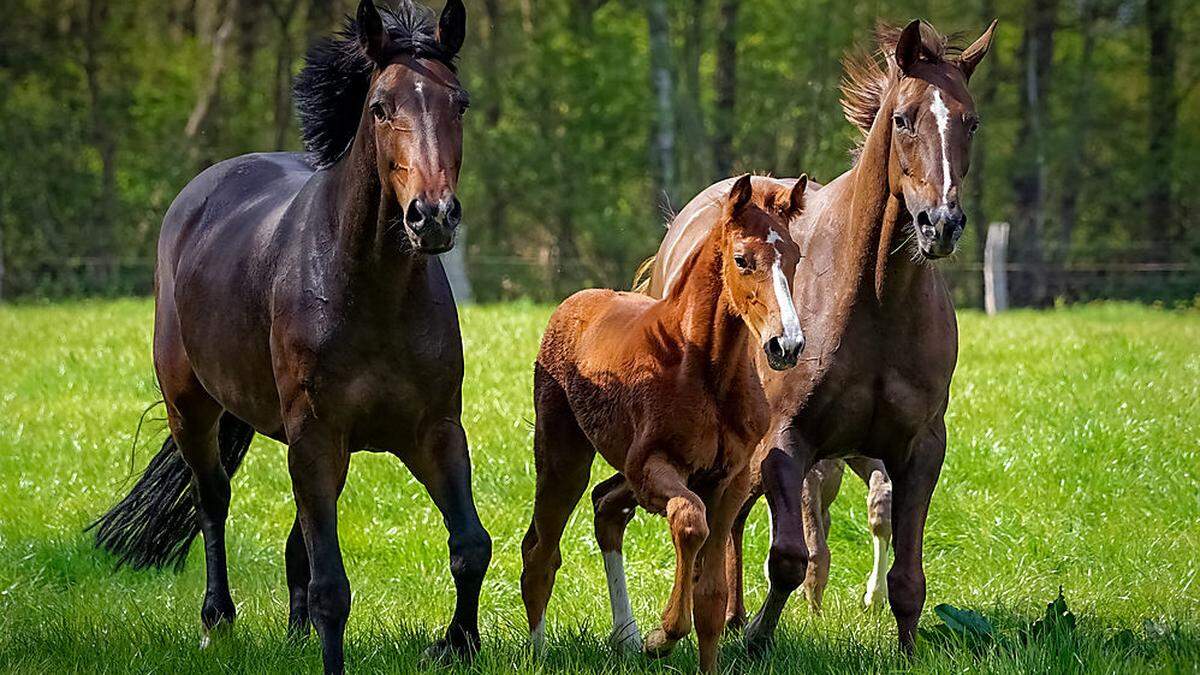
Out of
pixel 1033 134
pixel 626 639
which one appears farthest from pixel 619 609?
pixel 1033 134

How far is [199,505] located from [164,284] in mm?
989

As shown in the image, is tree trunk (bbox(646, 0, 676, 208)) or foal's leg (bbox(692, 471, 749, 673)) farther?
tree trunk (bbox(646, 0, 676, 208))

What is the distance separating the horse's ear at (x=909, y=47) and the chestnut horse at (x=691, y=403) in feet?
2.11

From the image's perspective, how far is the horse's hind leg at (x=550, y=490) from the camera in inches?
213

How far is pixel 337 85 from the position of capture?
202 inches

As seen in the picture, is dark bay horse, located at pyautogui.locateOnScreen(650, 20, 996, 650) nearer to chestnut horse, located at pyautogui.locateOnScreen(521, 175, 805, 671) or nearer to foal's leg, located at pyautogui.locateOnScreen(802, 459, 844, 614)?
chestnut horse, located at pyautogui.locateOnScreen(521, 175, 805, 671)

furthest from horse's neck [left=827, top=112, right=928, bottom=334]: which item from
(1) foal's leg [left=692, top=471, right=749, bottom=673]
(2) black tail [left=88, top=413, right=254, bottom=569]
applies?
(2) black tail [left=88, top=413, right=254, bottom=569]

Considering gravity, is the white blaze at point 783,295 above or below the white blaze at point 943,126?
below

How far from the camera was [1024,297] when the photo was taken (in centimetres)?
2555

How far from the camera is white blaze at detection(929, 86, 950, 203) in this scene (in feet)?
15.9

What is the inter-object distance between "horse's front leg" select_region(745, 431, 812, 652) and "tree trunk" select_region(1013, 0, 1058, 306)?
73.9 feet

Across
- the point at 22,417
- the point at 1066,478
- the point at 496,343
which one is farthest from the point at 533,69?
the point at 1066,478

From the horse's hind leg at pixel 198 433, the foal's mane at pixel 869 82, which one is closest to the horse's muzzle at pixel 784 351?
the foal's mane at pixel 869 82

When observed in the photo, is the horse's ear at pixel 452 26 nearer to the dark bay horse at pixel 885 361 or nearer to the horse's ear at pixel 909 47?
the dark bay horse at pixel 885 361
